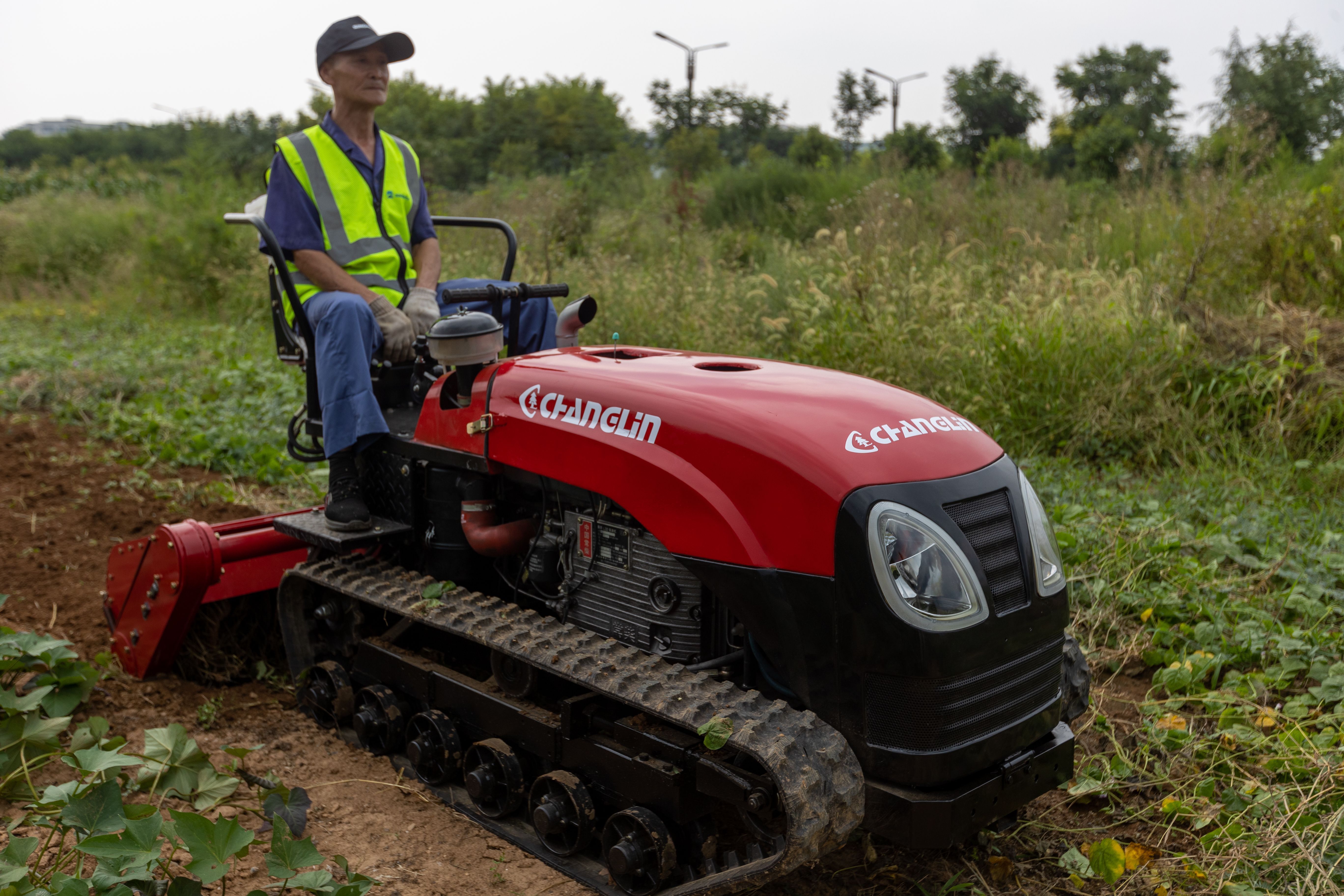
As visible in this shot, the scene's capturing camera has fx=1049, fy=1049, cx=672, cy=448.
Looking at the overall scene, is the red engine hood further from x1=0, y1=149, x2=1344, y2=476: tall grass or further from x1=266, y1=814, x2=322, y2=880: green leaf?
x1=0, y1=149, x2=1344, y2=476: tall grass

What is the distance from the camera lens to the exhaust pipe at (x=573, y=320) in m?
3.35

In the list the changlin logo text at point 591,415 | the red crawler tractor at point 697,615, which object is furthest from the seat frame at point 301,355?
the changlin logo text at point 591,415

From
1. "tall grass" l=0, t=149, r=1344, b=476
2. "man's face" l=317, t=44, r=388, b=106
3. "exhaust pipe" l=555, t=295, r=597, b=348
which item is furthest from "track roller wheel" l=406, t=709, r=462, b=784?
"tall grass" l=0, t=149, r=1344, b=476

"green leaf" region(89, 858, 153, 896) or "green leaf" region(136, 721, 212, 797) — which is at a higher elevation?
"green leaf" region(89, 858, 153, 896)

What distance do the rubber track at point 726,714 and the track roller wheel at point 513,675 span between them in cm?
7

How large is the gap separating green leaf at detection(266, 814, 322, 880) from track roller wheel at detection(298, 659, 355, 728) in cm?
104

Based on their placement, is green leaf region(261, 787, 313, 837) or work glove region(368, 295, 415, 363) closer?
green leaf region(261, 787, 313, 837)

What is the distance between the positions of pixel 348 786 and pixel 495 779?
614 millimetres

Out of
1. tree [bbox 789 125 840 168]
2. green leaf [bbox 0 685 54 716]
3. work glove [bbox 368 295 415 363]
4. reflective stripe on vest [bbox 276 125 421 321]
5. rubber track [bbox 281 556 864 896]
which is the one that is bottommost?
green leaf [bbox 0 685 54 716]

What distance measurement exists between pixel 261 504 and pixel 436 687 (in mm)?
2966

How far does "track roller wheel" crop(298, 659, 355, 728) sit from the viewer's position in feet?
11.3

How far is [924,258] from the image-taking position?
7.14 m

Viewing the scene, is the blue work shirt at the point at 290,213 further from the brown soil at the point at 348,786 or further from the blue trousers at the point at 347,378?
the brown soil at the point at 348,786

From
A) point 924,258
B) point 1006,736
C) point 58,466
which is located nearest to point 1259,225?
point 924,258
